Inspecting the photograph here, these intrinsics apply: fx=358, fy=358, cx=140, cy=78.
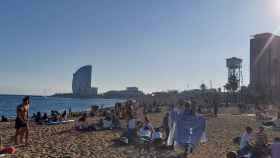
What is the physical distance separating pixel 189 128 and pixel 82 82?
18909 centimetres

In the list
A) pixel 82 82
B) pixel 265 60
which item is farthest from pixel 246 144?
pixel 82 82

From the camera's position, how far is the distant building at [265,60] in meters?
81.8

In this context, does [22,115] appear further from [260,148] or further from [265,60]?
[265,60]

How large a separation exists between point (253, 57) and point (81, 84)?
122435mm

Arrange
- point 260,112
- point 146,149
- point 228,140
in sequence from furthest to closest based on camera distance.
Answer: point 260,112, point 228,140, point 146,149

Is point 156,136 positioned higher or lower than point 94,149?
higher

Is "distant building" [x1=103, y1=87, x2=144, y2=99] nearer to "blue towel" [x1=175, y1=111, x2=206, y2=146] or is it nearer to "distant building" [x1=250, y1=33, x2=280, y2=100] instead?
"distant building" [x1=250, y1=33, x2=280, y2=100]

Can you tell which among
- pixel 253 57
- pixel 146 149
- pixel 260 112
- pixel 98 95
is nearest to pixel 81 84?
pixel 98 95

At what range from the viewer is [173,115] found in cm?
1054

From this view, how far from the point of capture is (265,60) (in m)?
86.1

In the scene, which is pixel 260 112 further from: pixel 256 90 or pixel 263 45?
pixel 263 45

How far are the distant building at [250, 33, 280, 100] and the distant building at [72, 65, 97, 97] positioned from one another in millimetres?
117938

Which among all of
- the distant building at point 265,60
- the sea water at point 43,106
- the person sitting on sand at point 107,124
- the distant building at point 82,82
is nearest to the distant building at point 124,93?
the distant building at point 82,82

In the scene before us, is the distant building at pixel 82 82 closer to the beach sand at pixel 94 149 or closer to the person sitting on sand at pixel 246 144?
the beach sand at pixel 94 149
